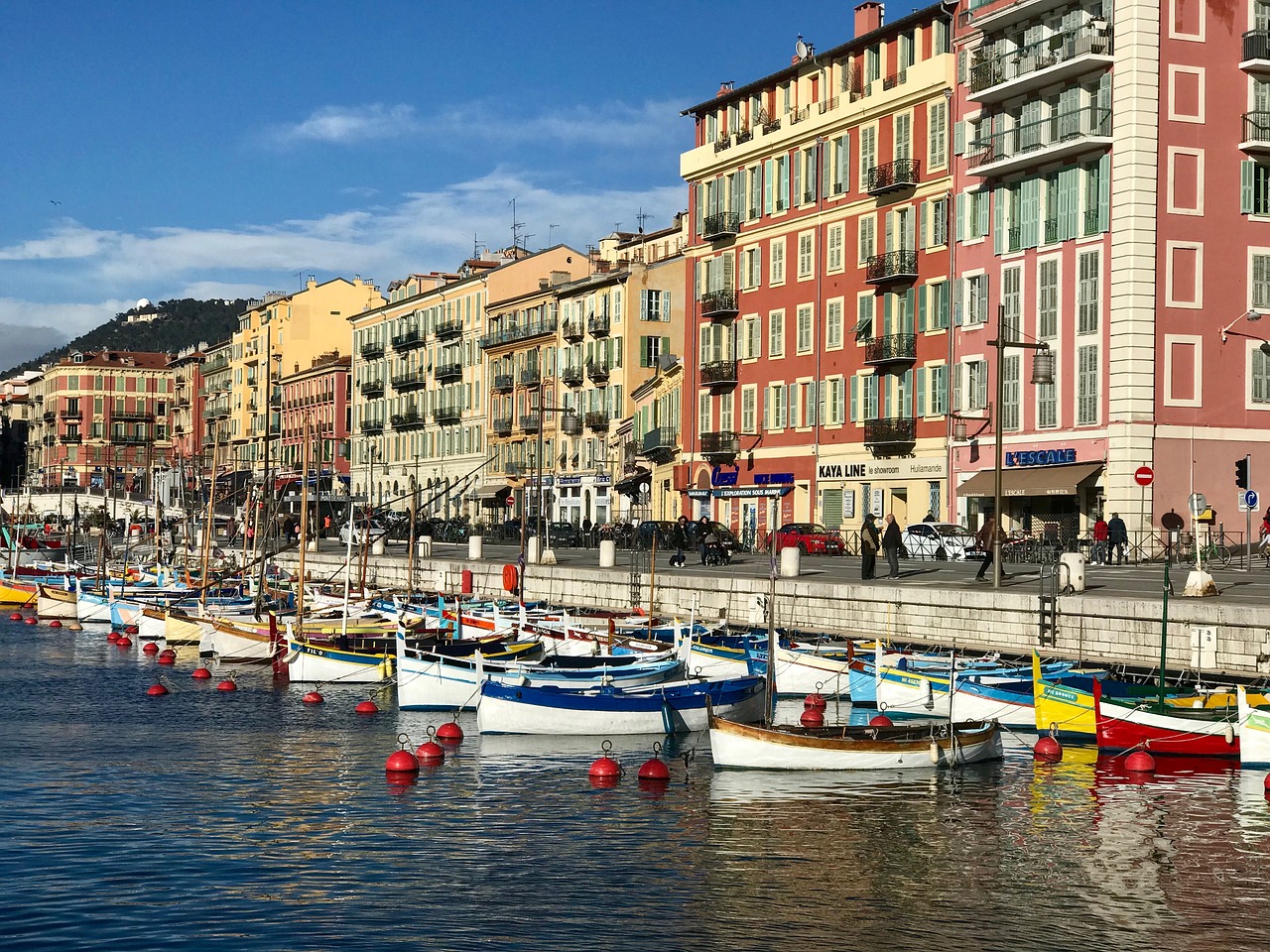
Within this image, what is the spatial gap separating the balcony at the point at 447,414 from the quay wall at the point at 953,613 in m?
54.8

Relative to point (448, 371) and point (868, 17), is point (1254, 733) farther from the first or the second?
point (448, 371)

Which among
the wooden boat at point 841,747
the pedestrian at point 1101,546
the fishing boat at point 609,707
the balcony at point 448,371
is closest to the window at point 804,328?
the pedestrian at point 1101,546

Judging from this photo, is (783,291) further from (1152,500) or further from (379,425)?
(379,425)

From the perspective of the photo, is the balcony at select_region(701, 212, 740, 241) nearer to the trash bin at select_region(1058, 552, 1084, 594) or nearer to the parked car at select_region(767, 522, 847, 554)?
the parked car at select_region(767, 522, 847, 554)

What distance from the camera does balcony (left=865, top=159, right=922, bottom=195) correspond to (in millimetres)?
69875

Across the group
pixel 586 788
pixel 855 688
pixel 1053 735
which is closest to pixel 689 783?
pixel 586 788

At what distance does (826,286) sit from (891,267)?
518cm

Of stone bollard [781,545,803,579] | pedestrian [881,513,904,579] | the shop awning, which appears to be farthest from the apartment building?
pedestrian [881,513,904,579]

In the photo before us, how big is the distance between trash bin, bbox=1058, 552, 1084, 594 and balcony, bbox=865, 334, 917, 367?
29.9 m

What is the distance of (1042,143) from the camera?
62.9m

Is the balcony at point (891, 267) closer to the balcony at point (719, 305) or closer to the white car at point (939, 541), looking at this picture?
the balcony at point (719, 305)

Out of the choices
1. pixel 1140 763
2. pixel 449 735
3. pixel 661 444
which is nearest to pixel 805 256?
pixel 661 444

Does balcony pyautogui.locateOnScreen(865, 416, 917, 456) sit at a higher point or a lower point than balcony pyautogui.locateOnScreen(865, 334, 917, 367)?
lower

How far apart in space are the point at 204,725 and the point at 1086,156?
37.0 meters
